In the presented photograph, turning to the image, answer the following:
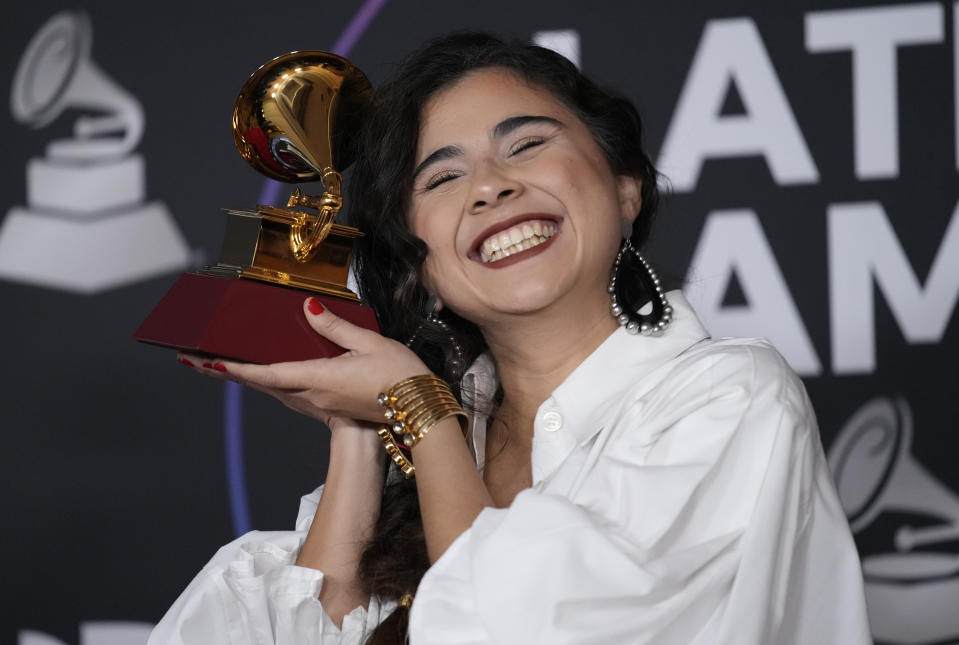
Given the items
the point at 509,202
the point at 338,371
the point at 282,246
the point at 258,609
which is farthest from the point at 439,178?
the point at 258,609

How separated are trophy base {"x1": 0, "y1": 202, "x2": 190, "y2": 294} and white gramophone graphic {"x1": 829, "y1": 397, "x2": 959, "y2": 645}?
1485 millimetres

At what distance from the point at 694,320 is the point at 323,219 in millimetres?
535

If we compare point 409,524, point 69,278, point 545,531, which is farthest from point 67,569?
point 545,531

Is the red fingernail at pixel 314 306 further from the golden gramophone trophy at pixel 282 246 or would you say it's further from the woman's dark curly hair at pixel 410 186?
the woman's dark curly hair at pixel 410 186

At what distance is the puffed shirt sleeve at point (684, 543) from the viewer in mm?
1264

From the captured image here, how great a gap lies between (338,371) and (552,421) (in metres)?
0.33

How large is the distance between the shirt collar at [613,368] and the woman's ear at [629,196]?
0.20 metres

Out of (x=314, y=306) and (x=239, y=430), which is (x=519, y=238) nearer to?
(x=314, y=306)

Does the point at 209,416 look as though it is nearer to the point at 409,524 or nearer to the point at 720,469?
the point at 409,524

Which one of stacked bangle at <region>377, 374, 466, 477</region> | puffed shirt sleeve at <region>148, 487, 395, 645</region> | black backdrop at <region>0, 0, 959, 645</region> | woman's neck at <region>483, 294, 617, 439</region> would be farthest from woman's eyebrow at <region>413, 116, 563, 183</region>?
black backdrop at <region>0, 0, 959, 645</region>

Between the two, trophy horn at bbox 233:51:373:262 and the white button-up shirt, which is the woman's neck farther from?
trophy horn at bbox 233:51:373:262

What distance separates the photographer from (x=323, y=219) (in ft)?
5.45

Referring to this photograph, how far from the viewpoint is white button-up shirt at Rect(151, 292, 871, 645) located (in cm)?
126

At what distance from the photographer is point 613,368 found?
1.69m
